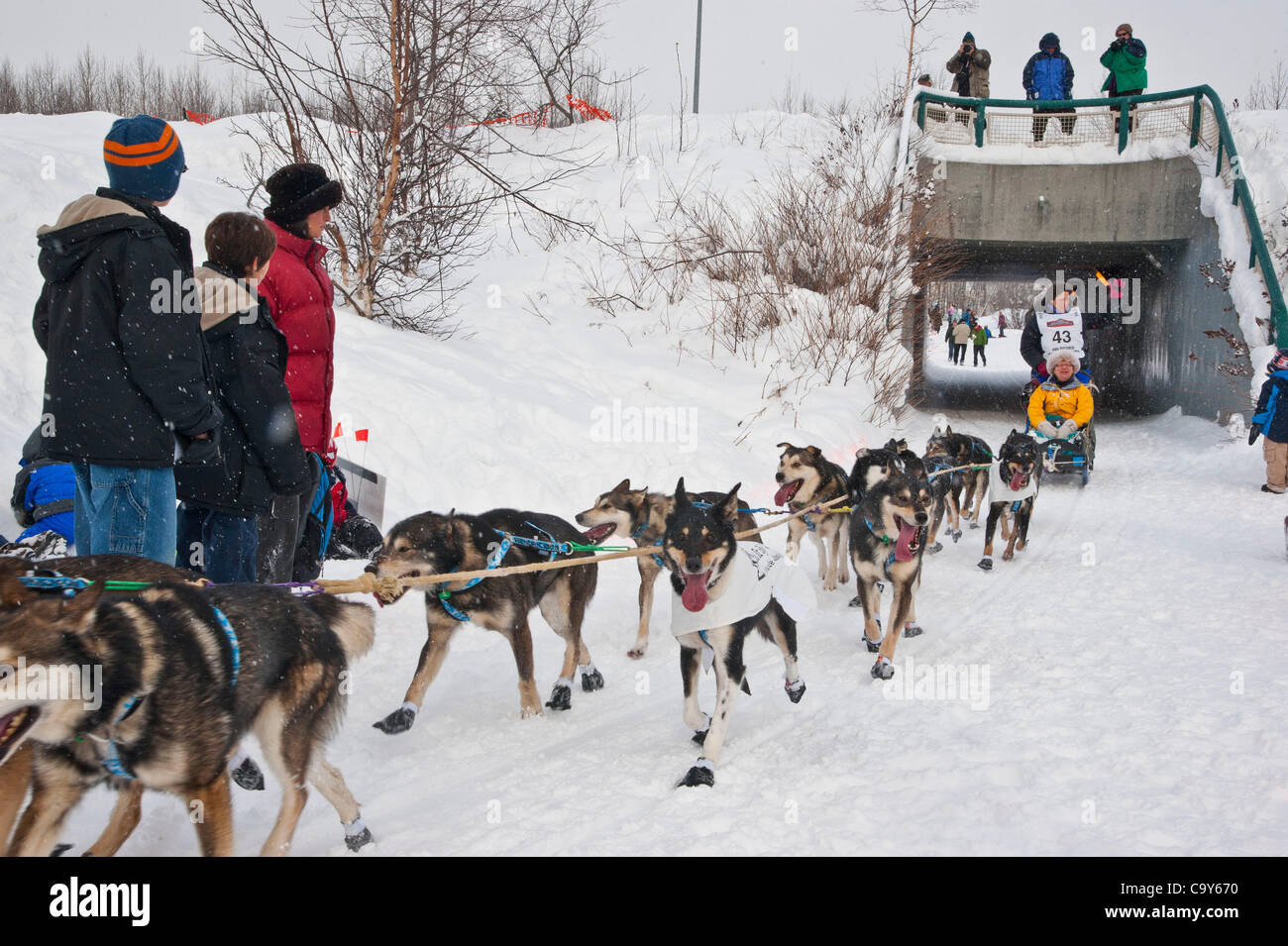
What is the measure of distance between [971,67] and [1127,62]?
2.60m

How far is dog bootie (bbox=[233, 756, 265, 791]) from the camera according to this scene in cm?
304

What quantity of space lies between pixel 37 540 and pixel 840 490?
480 centimetres

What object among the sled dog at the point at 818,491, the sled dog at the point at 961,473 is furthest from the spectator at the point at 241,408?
the sled dog at the point at 961,473

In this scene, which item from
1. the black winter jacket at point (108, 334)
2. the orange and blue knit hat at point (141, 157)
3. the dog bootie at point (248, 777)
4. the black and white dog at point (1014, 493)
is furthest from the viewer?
the black and white dog at point (1014, 493)

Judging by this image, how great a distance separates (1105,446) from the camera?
12883mm

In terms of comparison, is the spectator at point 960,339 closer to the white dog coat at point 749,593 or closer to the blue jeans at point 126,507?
the white dog coat at point 749,593

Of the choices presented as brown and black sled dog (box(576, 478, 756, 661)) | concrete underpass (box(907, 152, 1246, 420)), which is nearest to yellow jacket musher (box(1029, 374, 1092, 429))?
concrete underpass (box(907, 152, 1246, 420))

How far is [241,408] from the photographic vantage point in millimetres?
3232

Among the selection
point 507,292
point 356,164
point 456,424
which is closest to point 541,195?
point 507,292

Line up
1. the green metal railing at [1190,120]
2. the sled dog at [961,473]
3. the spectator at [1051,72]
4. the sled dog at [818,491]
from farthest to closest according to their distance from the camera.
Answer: the spectator at [1051,72], the green metal railing at [1190,120], the sled dog at [961,473], the sled dog at [818,491]

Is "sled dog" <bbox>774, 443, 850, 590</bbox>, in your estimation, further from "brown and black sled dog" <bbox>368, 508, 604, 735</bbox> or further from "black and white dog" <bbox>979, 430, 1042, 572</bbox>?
"brown and black sled dog" <bbox>368, 508, 604, 735</bbox>

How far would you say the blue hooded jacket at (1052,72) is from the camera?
15609 mm

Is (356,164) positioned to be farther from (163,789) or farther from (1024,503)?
(163,789)

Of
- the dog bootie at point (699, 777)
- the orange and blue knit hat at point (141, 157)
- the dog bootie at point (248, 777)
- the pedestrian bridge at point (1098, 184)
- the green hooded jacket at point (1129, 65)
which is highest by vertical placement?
the green hooded jacket at point (1129, 65)
